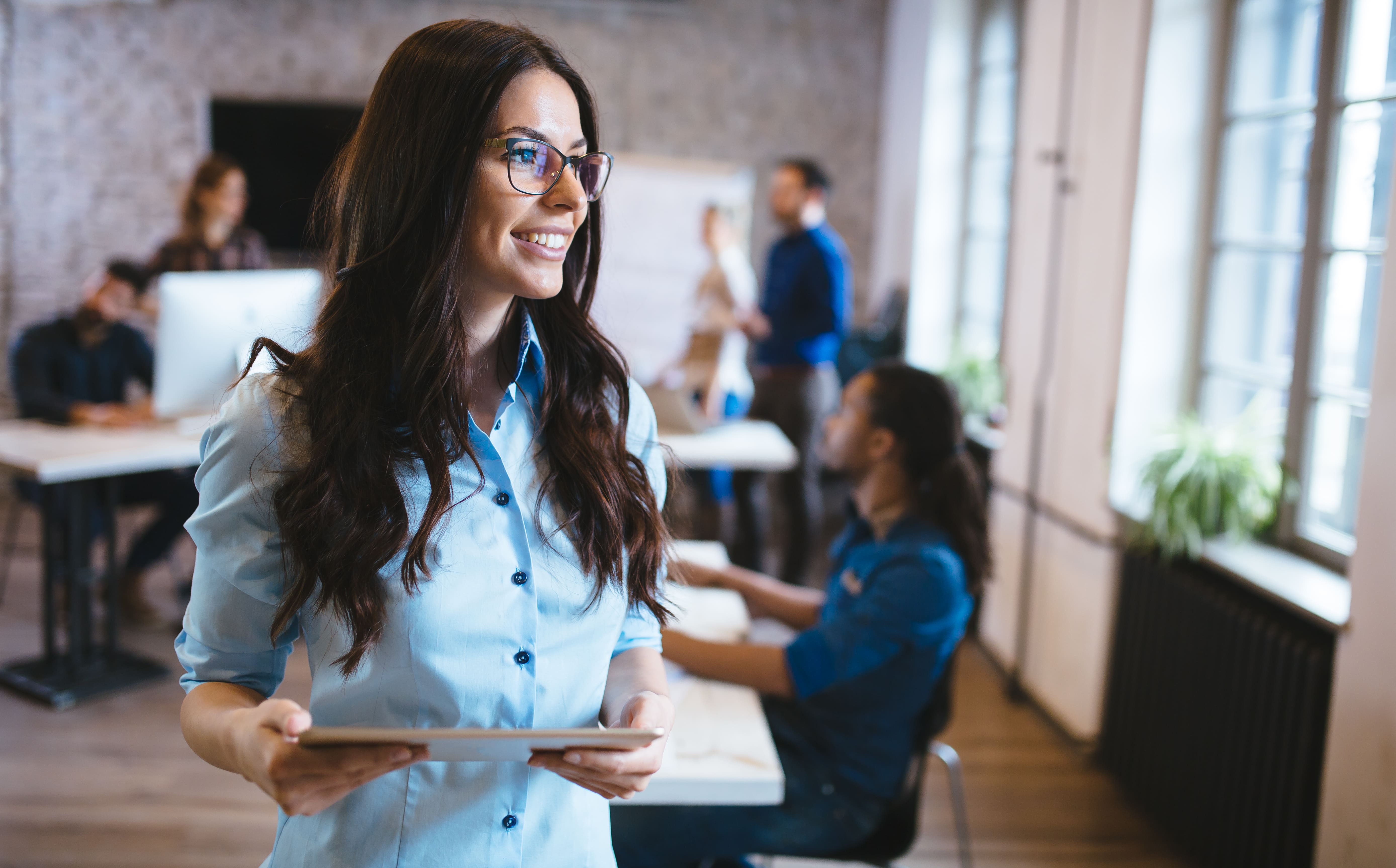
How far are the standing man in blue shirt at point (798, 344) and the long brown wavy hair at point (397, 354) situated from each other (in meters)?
3.57

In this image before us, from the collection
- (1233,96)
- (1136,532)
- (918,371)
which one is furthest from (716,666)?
(1233,96)

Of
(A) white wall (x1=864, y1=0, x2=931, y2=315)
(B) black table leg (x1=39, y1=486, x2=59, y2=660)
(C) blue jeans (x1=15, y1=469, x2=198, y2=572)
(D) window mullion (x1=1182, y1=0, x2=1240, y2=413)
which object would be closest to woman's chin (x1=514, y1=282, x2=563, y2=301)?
(D) window mullion (x1=1182, y1=0, x2=1240, y2=413)

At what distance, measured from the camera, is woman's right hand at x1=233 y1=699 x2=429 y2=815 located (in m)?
0.88

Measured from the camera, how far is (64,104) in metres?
6.01

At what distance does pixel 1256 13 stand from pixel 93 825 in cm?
362

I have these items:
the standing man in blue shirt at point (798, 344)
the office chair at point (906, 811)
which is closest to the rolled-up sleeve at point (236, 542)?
the office chair at point (906, 811)

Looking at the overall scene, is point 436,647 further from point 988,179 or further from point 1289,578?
point 988,179

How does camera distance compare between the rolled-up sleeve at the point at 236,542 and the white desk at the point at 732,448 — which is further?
the white desk at the point at 732,448

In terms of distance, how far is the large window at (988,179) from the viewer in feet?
16.6

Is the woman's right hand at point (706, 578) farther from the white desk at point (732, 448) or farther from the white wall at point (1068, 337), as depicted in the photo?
the white wall at point (1068, 337)

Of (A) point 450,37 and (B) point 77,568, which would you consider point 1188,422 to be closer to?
(A) point 450,37

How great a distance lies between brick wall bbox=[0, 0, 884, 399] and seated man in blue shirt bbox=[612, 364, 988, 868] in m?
4.74

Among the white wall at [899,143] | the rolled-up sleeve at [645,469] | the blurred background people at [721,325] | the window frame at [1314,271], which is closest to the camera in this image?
the rolled-up sleeve at [645,469]

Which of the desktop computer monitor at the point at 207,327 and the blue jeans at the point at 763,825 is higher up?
→ the desktop computer monitor at the point at 207,327
